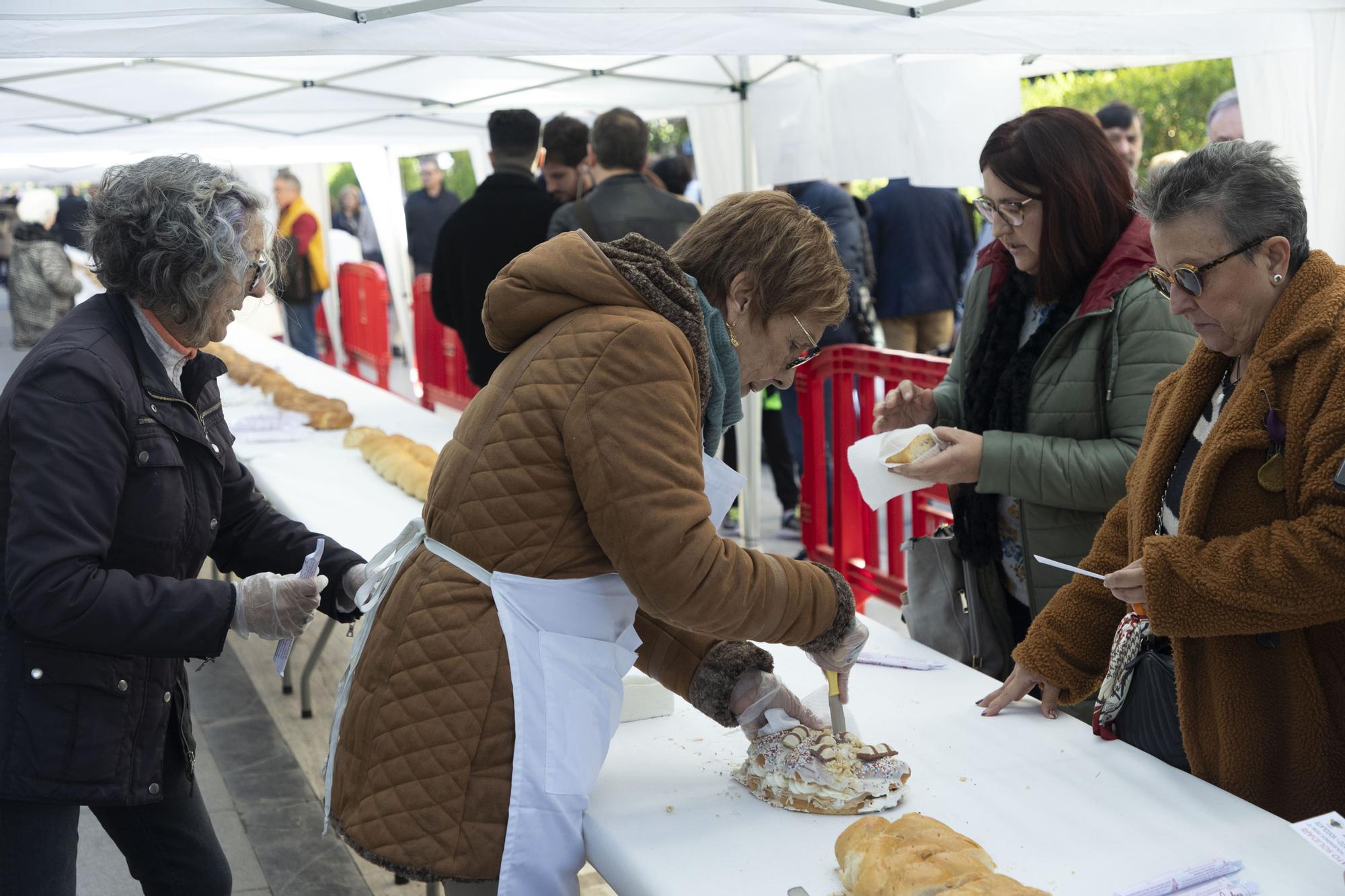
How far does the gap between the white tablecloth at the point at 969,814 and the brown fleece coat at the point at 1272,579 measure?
116 millimetres

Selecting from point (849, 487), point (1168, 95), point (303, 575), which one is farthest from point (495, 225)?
point (1168, 95)

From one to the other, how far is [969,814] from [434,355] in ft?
26.0

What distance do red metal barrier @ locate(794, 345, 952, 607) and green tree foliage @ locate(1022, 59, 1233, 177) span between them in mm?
13466

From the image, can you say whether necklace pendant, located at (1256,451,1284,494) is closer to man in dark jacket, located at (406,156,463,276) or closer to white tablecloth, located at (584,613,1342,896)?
white tablecloth, located at (584,613,1342,896)

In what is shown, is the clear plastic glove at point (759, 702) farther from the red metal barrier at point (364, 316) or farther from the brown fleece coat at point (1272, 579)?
the red metal barrier at point (364, 316)

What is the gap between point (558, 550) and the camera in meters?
1.57

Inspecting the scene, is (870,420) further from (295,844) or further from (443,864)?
(443,864)

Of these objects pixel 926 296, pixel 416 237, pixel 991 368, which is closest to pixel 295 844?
pixel 991 368

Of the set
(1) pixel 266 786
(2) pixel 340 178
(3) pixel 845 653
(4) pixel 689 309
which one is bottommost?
(1) pixel 266 786

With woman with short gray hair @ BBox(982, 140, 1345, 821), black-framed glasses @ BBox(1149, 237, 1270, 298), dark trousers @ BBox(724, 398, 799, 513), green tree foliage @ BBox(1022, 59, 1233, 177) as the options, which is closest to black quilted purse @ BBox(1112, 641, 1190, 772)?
woman with short gray hair @ BBox(982, 140, 1345, 821)

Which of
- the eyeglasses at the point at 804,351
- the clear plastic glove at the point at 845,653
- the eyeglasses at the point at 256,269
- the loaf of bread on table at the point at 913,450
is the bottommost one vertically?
the clear plastic glove at the point at 845,653

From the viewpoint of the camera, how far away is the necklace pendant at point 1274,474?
167 centimetres

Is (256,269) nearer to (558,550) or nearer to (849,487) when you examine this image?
(558,550)

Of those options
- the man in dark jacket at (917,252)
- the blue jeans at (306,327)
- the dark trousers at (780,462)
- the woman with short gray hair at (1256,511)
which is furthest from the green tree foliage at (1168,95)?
the woman with short gray hair at (1256,511)
